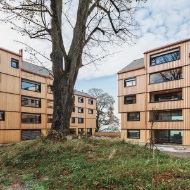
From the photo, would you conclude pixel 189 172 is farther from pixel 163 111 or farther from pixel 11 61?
pixel 11 61

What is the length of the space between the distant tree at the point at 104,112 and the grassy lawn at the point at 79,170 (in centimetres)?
3728

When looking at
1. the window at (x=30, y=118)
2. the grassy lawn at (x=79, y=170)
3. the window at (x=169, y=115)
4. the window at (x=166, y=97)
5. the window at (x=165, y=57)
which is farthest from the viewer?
the window at (x=30, y=118)

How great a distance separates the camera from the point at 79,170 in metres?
6.02

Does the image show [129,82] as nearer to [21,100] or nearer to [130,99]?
[130,99]

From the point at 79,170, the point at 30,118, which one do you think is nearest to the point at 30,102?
the point at 30,118

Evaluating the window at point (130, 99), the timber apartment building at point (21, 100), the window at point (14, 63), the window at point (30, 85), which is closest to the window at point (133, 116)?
the window at point (130, 99)

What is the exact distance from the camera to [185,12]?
34.5ft

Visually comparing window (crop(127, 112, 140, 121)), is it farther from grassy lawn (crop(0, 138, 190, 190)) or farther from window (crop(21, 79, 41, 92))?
grassy lawn (crop(0, 138, 190, 190))

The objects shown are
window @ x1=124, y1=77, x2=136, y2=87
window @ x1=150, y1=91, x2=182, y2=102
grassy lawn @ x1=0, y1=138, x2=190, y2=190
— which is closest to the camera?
grassy lawn @ x1=0, y1=138, x2=190, y2=190

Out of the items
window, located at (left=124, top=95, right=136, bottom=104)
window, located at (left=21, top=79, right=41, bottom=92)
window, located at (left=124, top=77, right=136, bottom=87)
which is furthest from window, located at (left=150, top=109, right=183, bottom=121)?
window, located at (left=21, top=79, right=41, bottom=92)

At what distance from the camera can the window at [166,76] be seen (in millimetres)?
24141

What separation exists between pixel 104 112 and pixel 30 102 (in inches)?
841

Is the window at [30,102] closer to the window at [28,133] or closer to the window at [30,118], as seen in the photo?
the window at [30,118]

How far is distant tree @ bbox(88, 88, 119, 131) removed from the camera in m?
45.8
